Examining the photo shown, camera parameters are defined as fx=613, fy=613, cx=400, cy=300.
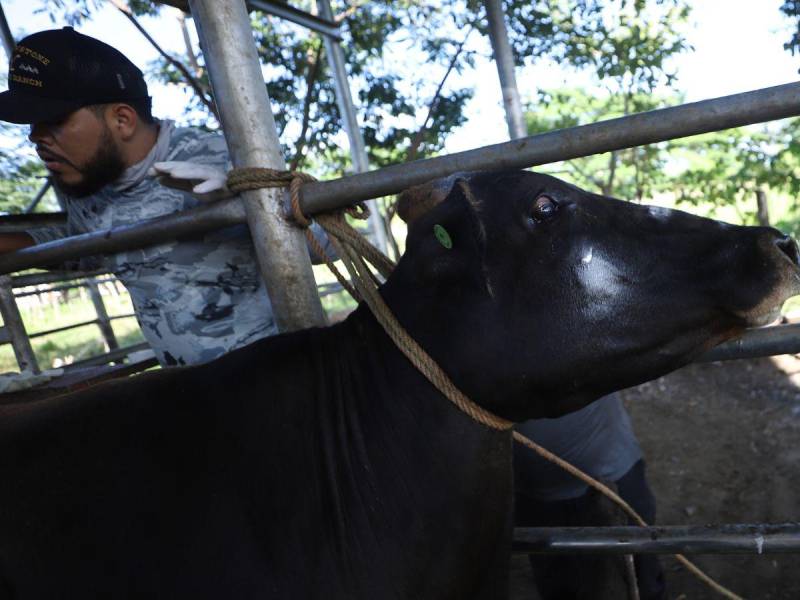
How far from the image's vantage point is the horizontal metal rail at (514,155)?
1324 mm

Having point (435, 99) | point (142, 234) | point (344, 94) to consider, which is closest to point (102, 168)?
point (142, 234)

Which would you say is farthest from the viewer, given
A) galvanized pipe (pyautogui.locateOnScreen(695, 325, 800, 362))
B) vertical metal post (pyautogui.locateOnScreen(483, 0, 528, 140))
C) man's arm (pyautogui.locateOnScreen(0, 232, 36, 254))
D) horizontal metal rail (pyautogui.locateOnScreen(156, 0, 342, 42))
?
vertical metal post (pyautogui.locateOnScreen(483, 0, 528, 140))

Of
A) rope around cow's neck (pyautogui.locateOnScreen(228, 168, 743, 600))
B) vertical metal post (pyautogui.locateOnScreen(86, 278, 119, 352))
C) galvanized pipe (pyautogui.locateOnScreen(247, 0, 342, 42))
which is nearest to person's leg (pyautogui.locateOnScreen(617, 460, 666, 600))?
rope around cow's neck (pyautogui.locateOnScreen(228, 168, 743, 600))

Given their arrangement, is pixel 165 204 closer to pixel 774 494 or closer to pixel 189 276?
pixel 189 276

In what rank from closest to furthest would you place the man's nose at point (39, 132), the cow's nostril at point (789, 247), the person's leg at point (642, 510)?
the cow's nostril at point (789, 247), the man's nose at point (39, 132), the person's leg at point (642, 510)

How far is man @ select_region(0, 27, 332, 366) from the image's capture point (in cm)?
193

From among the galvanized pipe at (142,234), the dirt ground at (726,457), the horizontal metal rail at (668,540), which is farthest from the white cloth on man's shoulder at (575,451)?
the dirt ground at (726,457)

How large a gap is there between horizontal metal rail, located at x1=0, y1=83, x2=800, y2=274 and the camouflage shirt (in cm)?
22

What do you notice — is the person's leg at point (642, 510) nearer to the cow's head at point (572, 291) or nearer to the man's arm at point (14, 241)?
the cow's head at point (572, 291)

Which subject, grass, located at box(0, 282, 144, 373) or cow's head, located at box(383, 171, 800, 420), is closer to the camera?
cow's head, located at box(383, 171, 800, 420)

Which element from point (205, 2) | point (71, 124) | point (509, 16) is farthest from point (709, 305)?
point (509, 16)

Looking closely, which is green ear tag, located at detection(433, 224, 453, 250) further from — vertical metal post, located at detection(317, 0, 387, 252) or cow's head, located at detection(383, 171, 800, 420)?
vertical metal post, located at detection(317, 0, 387, 252)

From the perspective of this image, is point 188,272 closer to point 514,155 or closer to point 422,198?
point 422,198

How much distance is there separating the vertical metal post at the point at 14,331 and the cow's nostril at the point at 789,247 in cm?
397
